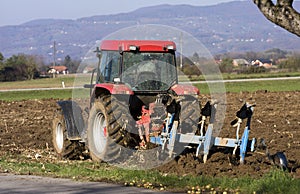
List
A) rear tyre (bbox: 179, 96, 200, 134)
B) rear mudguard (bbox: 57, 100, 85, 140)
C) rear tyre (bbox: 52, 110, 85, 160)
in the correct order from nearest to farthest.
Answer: rear tyre (bbox: 179, 96, 200, 134), rear mudguard (bbox: 57, 100, 85, 140), rear tyre (bbox: 52, 110, 85, 160)

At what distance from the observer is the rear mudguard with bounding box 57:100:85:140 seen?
1541 centimetres

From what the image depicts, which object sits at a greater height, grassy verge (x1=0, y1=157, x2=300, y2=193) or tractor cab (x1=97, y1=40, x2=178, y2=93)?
tractor cab (x1=97, y1=40, x2=178, y2=93)

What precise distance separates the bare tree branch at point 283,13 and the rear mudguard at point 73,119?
6.49 m

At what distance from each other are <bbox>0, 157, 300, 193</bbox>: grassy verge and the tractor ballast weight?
78cm

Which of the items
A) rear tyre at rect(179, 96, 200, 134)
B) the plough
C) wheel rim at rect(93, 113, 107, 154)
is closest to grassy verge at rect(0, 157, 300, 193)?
wheel rim at rect(93, 113, 107, 154)

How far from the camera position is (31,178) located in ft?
40.3

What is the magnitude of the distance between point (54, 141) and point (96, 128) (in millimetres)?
2158

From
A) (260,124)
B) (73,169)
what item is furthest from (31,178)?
(260,124)

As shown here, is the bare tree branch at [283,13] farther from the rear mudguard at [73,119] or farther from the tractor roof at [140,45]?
the rear mudguard at [73,119]

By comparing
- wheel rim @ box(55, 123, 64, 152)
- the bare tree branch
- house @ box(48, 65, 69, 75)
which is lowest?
house @ box(48, 65, 69, 75)

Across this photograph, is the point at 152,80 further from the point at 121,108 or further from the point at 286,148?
the point at 286,148

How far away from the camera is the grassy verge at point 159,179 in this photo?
10.4m

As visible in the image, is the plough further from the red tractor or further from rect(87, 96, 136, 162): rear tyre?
rect(87, 96, 136, 162): rear tyre

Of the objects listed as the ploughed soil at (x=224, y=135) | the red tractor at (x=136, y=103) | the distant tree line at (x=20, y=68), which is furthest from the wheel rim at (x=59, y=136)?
the distant tree line at (x=20, y=68)
